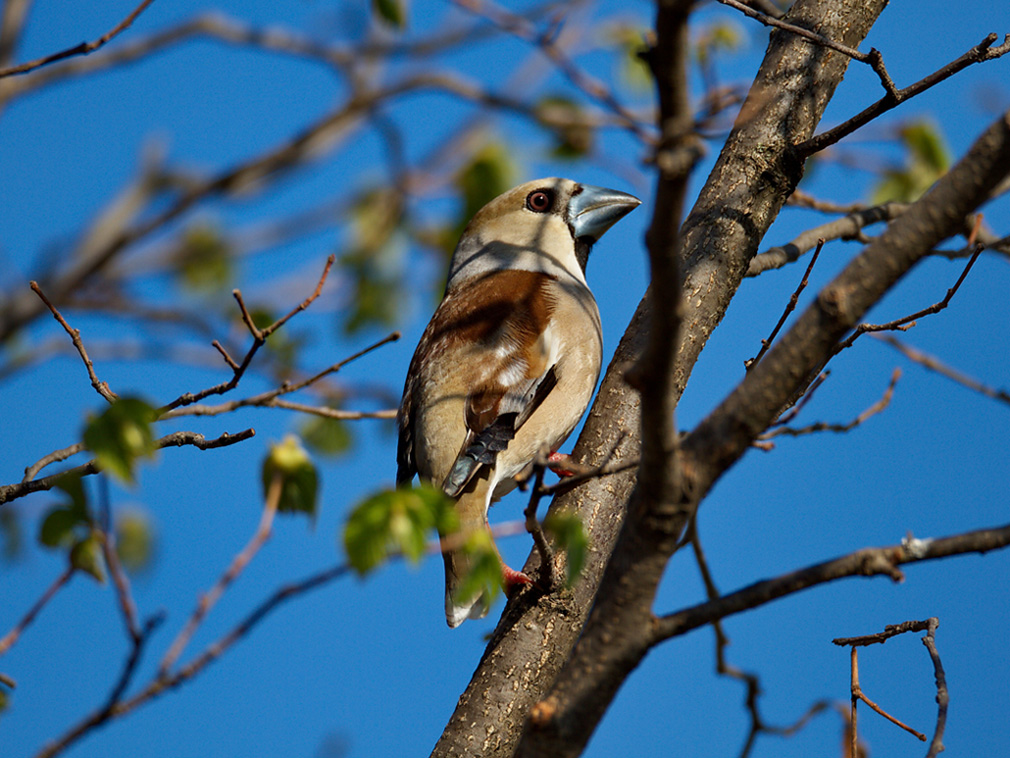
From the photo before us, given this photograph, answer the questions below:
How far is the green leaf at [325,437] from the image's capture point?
6254mm

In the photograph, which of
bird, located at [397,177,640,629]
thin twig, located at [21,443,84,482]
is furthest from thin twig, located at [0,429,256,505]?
bird, located at [397,177,640,629]

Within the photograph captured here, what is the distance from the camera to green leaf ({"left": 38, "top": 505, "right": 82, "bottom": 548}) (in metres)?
2.91

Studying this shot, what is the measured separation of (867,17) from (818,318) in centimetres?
259

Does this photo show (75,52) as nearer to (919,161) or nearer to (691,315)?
(691,315)

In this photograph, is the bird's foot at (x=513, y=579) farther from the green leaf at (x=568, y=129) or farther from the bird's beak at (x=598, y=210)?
the bird's beak at (x=598, y=210)

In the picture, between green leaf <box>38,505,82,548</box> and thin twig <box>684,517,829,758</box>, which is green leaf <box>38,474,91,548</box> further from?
thin twig <box>684,517,829,758</box>

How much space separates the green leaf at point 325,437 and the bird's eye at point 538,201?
2.00 metres

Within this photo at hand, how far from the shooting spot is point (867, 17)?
388cm

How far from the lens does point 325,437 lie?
20.8 feet

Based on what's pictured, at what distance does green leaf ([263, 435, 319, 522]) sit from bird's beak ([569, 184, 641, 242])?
305 centimetres

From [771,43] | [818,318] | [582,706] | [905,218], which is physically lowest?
[582,706]

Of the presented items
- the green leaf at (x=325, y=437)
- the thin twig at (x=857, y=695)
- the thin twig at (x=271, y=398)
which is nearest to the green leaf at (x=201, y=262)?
the green leaf at (x=325, y=437)

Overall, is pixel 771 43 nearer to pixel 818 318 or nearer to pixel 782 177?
pixel 782 177

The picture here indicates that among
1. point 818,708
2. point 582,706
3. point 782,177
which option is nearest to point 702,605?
point 582,706
